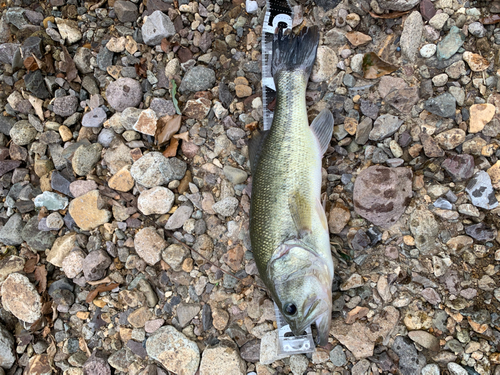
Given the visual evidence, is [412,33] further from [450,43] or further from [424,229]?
[424,229]

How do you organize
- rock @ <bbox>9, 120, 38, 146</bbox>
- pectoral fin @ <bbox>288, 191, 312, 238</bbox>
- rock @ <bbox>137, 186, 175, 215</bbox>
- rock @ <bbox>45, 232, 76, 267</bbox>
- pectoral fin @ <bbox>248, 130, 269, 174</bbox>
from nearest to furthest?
pectoral fin @ <bbox>288, 191, 312, 238</bbox>
pectoral fin @ <bbox>248, 130, 269, 174</bbox>
rock @ <bbox>137, 186, 175, 215</bbox>
rock @ <bbox>45, 232, 76, 267</bbox>
rock @ <bbox>9, 120, 38, 146</bbox>

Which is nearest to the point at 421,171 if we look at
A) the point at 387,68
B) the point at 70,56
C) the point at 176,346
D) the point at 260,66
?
the point at 387,68

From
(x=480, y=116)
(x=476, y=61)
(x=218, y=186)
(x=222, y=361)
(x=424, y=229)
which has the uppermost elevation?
(x=476, y=61)

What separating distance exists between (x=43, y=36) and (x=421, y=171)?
15.5ft

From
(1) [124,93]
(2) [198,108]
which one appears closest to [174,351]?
(2) [198,108]

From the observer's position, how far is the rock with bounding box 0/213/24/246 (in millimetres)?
4066

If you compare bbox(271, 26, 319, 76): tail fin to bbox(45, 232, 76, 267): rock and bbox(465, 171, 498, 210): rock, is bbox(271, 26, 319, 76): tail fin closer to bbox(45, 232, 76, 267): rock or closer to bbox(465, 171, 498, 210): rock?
bbox(465, 171, 498, 210): rock

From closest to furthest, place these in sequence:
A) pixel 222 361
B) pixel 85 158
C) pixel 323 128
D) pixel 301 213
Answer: pixel 301 213
pixel 323 128
pixel 222 361
pixel 85 158

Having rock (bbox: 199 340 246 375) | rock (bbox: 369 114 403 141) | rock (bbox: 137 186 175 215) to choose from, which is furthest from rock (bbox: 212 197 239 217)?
rock (bbox: 369 114 403 141)

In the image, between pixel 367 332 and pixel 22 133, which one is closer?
pixel 367 332

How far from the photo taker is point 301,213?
3.04 metres

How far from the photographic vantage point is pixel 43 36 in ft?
13.4

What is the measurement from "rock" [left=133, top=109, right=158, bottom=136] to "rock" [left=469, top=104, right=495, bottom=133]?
327cm

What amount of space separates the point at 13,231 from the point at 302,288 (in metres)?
3.64
